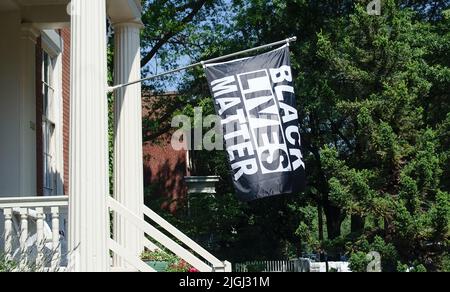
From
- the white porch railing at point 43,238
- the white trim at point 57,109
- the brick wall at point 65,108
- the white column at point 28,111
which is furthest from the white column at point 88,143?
the brick wall at point 65,108

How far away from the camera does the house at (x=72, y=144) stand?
382 inches

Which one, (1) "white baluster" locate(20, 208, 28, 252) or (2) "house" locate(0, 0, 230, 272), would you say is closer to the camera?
(2) "house" locate(0, 0, 230, 272)

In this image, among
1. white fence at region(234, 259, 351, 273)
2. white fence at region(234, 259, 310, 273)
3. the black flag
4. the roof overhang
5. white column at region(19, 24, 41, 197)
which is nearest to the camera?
the black flag

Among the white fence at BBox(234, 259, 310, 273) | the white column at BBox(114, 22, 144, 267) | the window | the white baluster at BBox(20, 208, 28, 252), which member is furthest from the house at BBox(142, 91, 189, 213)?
the white baluster at BBox(20, 208, 28, 252)

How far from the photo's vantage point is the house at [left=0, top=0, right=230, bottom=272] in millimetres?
9711

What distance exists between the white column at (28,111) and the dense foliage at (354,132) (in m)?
8.09

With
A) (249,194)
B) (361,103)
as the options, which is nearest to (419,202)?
(361,103)

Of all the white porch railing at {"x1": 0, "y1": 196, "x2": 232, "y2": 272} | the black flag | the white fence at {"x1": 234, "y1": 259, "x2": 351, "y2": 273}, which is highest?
the black flag

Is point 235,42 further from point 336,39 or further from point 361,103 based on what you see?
point 361,103

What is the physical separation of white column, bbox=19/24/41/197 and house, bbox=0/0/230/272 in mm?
20

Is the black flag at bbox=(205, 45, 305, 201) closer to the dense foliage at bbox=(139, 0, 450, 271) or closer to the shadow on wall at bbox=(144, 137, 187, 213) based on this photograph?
the dense foliage at bbox=(139, 0, 450, 271)

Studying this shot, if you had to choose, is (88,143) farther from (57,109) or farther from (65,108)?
(65,108)
